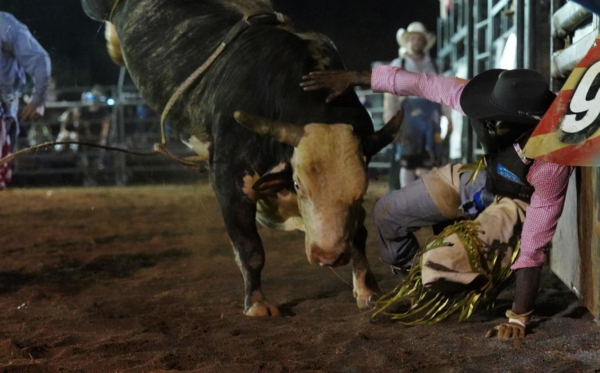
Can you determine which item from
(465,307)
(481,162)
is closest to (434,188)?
(481,162)

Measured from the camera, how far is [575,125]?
2.03 m

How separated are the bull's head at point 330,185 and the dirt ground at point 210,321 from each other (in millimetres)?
331

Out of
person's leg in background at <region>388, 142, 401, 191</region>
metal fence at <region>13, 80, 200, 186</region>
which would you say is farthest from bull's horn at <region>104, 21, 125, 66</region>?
metal fence at <region>13, 80, 200, 186</region>

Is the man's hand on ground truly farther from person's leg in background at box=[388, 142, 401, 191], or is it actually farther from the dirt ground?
person's leg in background at box=[388, 142, 401, 191]

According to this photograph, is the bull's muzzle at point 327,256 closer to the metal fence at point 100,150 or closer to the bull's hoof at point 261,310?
the bull's hoof at point 261,310

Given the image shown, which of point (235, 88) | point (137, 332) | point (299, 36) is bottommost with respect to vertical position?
point (137, 332)

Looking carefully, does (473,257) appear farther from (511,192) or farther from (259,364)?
(259,364)

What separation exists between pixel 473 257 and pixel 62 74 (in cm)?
1061

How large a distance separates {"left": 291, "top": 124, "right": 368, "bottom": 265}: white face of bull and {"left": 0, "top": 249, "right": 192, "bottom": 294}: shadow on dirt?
5.22ft

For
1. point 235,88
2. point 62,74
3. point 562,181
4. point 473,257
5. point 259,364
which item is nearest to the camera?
point 259,364

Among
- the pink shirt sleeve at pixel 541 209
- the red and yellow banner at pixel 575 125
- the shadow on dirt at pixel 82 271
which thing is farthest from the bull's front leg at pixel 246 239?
the red and yellow banner at pixel 575 125

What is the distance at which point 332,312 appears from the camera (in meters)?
3.29

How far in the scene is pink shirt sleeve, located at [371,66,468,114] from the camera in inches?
118

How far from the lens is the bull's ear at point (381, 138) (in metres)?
3.00
